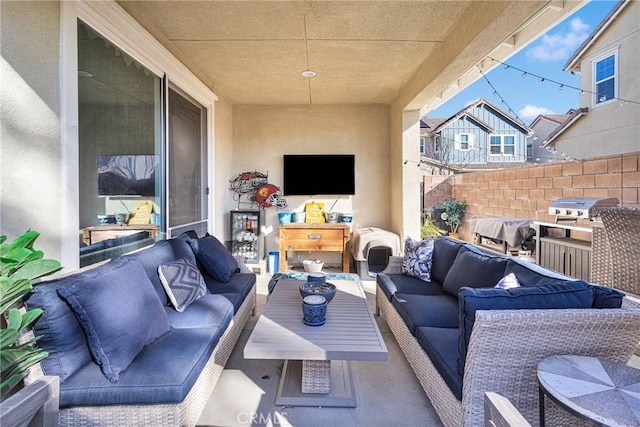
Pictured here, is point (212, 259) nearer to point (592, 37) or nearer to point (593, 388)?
point (593, 388)

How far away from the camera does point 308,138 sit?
528 cm

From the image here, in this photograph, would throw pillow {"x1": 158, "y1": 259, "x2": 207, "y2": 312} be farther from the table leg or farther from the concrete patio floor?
the table leg

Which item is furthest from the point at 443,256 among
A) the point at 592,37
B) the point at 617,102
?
the point at 592,37

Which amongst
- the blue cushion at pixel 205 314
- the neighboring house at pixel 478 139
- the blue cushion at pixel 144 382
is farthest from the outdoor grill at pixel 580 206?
the neighboring house at pixel 478 139

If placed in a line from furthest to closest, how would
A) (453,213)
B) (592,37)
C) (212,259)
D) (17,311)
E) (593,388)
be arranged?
→ (453,213), (592,37), (212,259), (17,311), (593,388)

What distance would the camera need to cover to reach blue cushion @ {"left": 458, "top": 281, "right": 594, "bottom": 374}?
140cm

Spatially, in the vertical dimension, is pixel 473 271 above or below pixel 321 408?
above

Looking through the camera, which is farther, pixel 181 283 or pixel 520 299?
pixel 181 283

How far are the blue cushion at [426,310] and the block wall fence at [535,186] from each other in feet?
8.13

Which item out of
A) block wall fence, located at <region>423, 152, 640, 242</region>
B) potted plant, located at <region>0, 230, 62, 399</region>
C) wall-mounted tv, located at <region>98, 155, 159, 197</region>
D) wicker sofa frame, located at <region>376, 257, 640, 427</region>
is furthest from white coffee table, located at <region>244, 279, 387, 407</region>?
block wall fence, located at <region>423, 152, 640, 242</region>

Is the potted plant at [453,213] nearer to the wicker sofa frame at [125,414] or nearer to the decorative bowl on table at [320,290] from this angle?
the decorative bowl on table at [320,290]

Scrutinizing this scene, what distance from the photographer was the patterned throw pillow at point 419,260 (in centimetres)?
305

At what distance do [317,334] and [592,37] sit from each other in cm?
811

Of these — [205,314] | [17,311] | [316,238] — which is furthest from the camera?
[316,238]
